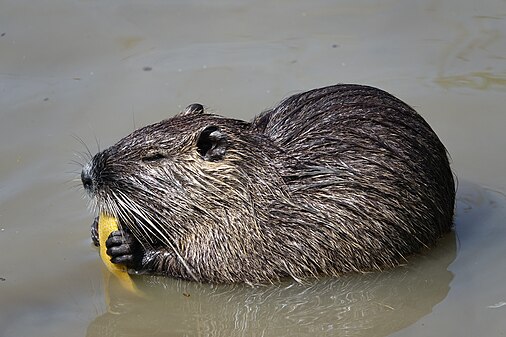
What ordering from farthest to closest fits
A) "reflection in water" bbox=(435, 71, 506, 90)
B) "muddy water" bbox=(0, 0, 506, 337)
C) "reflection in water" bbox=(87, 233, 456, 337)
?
"reflection in water" bbox=(435, 71, 506, 90) < "muddy water" bbox=(0, 0, 506, 337) < "reflection in water" bbox=(87, 233, 456, 337)

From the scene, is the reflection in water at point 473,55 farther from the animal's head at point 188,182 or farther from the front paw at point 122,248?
the front paw at point 122,248

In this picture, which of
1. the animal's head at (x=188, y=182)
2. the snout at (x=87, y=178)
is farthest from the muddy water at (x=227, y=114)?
the snout at (x=87, y=178)

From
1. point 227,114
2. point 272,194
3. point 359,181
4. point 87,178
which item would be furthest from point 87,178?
point 227,114

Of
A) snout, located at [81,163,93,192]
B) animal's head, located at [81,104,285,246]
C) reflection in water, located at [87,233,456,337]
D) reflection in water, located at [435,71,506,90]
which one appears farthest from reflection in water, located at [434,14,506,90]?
snout, located at [81,163,93,192]

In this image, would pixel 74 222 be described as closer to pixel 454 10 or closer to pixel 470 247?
pixel 470 247

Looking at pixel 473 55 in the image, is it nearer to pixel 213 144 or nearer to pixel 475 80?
pixel 475 80

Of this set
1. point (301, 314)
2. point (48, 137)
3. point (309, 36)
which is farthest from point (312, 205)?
point (309, 36)

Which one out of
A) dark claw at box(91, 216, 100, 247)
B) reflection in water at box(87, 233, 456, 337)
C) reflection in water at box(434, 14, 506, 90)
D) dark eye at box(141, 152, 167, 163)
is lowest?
reflection in water at box(87, 233, 456, 337)

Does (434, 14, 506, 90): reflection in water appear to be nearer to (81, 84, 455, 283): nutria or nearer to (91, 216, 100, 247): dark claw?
(81, 84, 455, 283): nutria
